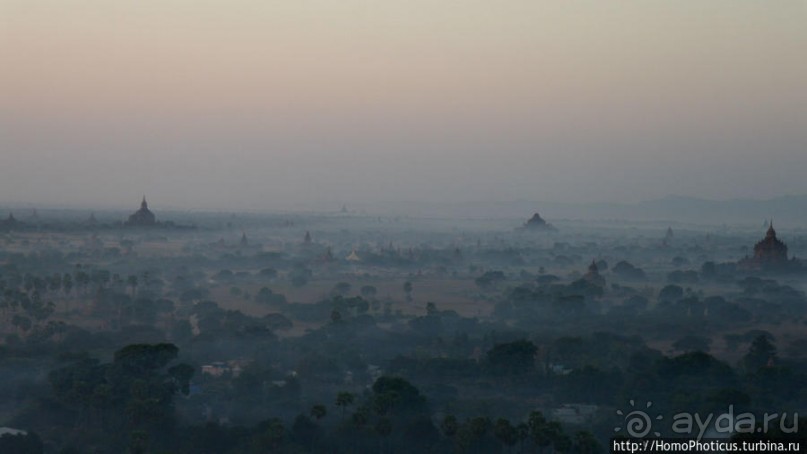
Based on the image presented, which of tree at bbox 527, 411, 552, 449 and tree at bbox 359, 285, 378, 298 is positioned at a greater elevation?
tree at bbox 527, 411, 552, 449

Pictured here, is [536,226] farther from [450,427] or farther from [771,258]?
[450,427]

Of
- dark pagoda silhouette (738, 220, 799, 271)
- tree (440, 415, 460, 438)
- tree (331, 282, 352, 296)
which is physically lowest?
tree (331, 282, 352, 296)

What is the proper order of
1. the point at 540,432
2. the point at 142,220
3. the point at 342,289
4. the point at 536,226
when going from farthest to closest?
the point at 536,226
the point at 142,220
the point at 342,289
the point at 540,432

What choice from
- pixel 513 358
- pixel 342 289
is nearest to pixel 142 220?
pixel 342 289

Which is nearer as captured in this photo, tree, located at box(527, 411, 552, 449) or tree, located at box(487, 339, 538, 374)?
tree, located at box(527, 411, 552, 449)

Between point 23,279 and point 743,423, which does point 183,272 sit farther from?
point 743,423

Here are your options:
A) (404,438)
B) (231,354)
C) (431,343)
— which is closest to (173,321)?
(231,354)

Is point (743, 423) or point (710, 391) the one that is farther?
point (710, 391)

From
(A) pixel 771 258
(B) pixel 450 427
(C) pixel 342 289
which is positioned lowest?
(C) pixel 342 289

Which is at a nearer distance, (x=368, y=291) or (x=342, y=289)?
(x=368, y=291)

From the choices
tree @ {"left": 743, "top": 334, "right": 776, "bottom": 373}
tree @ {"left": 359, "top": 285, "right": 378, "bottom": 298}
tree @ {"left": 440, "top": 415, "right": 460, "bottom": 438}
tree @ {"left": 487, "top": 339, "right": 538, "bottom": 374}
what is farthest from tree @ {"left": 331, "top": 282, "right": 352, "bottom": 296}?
tree @ {"left": 440, "top": 415, "right": 460, "bottom": 438}

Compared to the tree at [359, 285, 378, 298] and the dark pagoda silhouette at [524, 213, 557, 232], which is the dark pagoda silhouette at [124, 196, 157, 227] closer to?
the tree at [359, 285, 378, 298]
